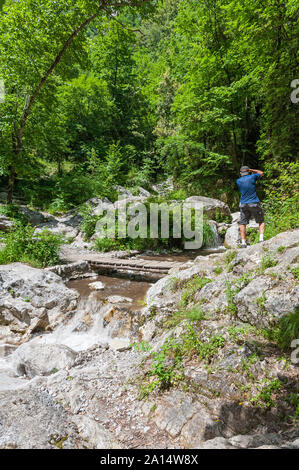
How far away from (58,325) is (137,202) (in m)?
8.79

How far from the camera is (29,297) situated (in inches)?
246

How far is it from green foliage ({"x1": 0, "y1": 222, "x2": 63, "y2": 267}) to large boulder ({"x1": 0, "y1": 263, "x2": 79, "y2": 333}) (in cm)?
85

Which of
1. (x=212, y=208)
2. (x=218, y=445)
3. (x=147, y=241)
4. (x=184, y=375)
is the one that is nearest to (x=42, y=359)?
(x=184, y=375)

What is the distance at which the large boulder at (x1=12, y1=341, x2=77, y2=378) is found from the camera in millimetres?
3902

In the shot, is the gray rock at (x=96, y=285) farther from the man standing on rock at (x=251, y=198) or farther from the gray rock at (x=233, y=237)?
the gray rock at (x=233, y=237)

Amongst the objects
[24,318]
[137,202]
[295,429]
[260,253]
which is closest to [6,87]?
[137,202]

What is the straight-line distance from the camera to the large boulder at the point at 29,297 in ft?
18.7

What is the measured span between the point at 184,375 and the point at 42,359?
99.0 inches

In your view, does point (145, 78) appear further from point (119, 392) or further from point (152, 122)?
point (119, 392)

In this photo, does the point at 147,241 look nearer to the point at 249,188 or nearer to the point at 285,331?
the point at 249,188

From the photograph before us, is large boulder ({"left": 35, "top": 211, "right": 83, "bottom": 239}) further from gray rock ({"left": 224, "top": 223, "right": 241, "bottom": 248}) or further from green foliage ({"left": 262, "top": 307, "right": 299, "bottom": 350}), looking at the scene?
green foliage ({"left": 262, "top": 307, "right": 299, "bottom": 350})

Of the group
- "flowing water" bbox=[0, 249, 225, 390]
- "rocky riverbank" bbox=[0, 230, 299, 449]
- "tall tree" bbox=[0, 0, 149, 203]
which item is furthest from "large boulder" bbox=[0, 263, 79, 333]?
"tall tree" bbox=[0, 0, 149, 203]

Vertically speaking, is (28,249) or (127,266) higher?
(28,249)

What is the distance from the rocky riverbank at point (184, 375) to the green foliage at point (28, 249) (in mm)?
3467
